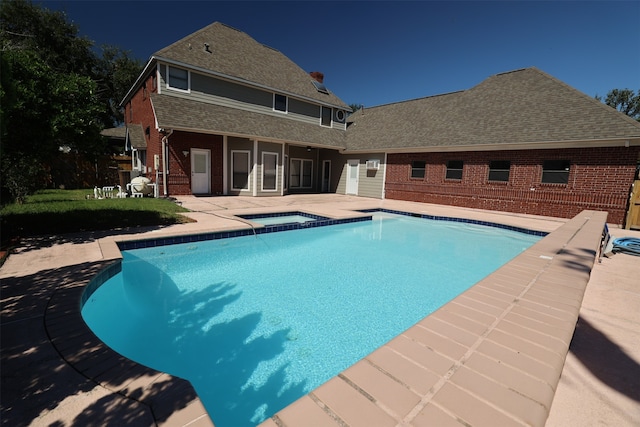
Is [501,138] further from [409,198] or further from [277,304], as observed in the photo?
[277,304]

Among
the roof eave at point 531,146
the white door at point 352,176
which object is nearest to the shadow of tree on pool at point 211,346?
the roof eave at point 531,146

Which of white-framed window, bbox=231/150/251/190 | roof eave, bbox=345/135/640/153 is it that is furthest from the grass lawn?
roof eave, bbox=345/135/640/153

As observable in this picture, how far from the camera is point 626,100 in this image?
36.6 m

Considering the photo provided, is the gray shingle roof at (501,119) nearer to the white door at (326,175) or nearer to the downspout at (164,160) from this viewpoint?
the white door at (326,175)

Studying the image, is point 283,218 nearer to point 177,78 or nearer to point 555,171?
point 177,78

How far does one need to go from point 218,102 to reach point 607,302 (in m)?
15.7

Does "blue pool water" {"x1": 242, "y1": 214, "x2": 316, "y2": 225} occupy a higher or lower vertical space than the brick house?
lower

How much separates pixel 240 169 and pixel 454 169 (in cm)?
1108

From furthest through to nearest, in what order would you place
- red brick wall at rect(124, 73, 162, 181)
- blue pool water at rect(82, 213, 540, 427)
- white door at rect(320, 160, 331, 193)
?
white door at rect(320, 160, 331, 193) < red brick wall at rect(124, 73, 162, 181) < blue pool water at rect(82, 213, 540, 427)

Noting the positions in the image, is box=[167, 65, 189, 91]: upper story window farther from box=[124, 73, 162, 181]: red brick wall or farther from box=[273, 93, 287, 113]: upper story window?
box=[273, 93, 287, 113]: upper story window

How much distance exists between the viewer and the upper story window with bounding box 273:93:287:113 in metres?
16.9

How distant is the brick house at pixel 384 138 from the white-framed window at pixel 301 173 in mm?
69

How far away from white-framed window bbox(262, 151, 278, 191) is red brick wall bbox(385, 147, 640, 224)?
6933mm

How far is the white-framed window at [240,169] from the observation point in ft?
49.2
